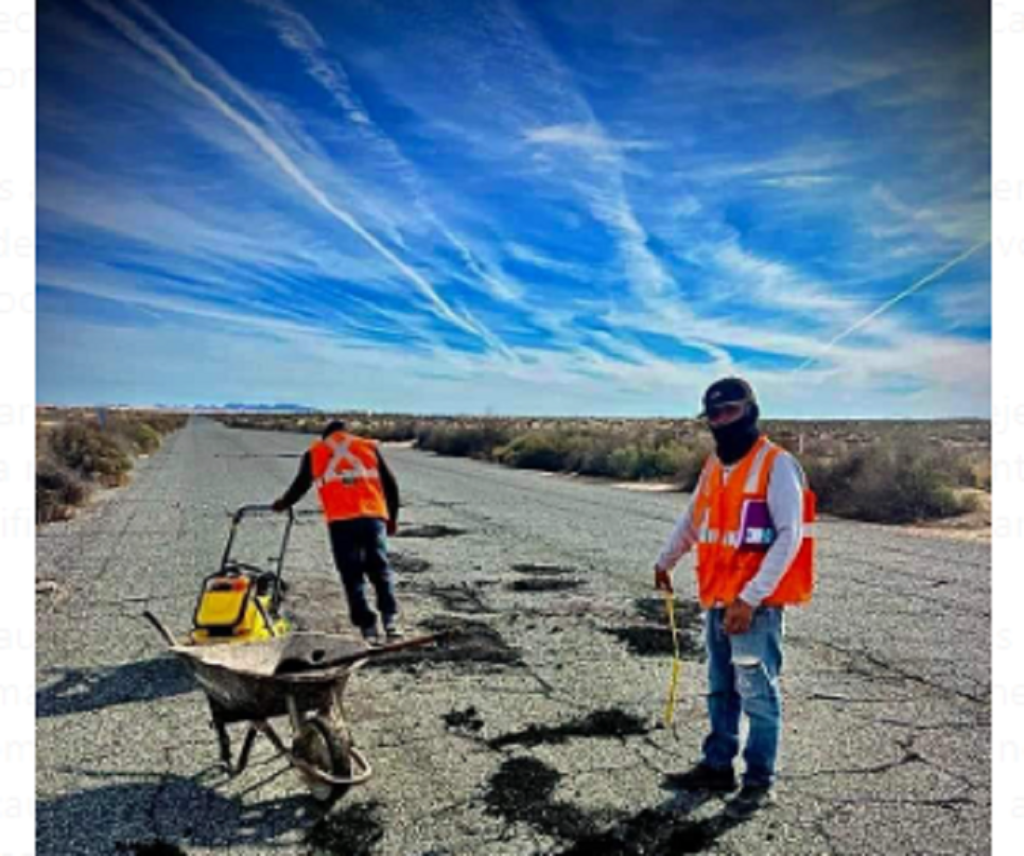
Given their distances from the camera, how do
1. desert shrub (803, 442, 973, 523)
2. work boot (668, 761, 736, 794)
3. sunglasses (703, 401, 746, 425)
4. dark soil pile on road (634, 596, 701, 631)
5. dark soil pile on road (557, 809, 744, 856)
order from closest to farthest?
dark soil pile on road (557, 809, 744, 856), sunglasses (703, 401, 746, 425), work boot (668, 761, 736, 794), dark soil pile on road (634, 596, 701, 631), desert shrub (803, 442, 973, 523)

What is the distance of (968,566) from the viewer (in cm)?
1009

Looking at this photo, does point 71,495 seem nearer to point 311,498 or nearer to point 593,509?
point 311,498

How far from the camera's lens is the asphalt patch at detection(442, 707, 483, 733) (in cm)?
465

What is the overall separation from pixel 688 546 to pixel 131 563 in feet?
24.9

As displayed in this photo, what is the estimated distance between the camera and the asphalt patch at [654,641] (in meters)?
6.18

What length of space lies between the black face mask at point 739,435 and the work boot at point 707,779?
1.46 m

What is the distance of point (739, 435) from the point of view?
3814 millimetres

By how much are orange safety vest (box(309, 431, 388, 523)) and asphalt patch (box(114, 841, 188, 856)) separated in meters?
2.89

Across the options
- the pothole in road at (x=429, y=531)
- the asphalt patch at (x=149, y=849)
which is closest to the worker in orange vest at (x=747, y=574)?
the asphalt patch at (x=149, y=849)

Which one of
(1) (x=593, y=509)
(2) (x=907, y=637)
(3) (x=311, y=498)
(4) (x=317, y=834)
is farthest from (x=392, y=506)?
(3) (x=311, y=498)

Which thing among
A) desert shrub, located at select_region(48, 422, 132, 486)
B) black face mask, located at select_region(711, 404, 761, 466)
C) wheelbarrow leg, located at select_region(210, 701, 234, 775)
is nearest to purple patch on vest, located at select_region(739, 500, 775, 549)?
black face mask, located at select_region(711, 404, 761, 466)

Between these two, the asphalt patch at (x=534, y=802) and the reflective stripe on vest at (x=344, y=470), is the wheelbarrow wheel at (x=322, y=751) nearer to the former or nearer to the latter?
the asphalt patch at (x=534, y=802)


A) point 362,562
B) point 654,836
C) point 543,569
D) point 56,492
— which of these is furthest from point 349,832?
point 56,492

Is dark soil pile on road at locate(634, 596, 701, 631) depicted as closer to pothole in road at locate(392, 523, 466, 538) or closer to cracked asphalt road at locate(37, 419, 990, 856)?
cracked asphalt road at locate(37, 419, 990, 856)
